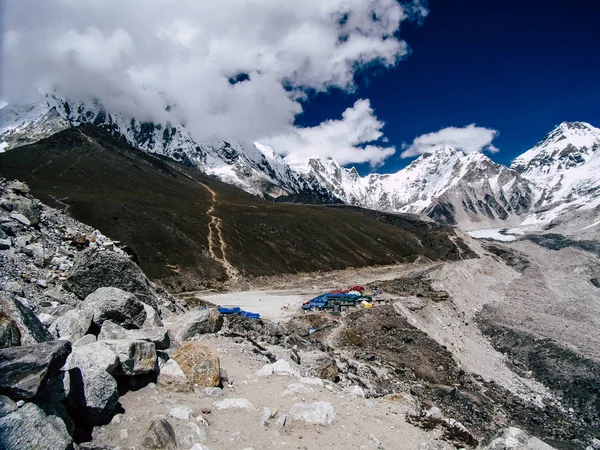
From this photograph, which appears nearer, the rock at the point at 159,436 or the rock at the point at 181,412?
the rock at the point at 159,436

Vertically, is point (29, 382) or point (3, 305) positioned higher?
point (3, 305)

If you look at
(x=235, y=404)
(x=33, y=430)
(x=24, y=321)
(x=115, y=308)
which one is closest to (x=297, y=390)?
(x=235, y=404)

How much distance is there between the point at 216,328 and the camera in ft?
65.4

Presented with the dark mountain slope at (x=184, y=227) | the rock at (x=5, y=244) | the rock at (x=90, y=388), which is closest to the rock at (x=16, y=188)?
the rock at (x=5, y=244)

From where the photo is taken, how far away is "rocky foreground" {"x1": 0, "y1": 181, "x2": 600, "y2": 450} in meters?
7.95

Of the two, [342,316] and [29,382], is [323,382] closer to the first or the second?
[29,382]

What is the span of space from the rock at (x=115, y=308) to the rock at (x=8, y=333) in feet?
16.4

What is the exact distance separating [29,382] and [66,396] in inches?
52.4

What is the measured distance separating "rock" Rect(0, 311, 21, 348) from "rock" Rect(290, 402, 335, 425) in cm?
763

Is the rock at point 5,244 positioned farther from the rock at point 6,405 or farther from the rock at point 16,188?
the rock at point 6,405

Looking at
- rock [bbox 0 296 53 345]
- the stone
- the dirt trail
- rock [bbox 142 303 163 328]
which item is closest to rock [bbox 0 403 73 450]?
rock [bbox 0 296 53 345]

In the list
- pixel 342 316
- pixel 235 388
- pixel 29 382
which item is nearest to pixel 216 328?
pixel 235 388

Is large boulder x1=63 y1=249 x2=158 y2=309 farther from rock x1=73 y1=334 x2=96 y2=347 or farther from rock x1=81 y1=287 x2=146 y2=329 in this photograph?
rock x1=73 y1=334 x2=96 y2=347

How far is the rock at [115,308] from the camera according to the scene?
523 inches
